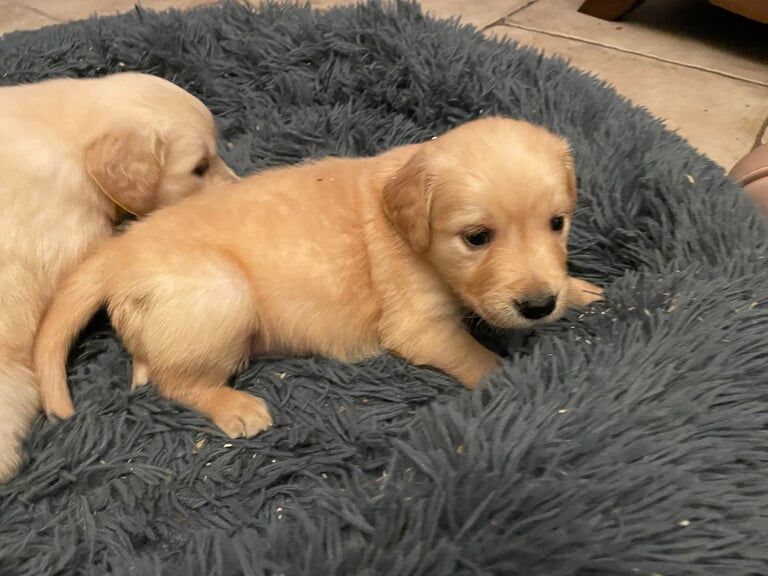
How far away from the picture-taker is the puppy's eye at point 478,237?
1.63 meters

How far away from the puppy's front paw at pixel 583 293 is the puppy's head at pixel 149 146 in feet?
3.77

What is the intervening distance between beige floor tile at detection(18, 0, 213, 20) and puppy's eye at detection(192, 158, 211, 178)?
2624 mm

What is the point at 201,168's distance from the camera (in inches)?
90.5

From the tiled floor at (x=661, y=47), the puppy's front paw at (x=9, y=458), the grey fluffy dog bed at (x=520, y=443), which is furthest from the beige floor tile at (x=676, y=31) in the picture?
the puppy's front paw at (x=9, y=458)

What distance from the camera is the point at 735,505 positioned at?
122 cm

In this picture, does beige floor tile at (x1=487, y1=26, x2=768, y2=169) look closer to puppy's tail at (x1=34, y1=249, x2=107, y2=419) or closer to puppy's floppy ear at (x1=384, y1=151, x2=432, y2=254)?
puppy's floppy ear at (x1=384, y1=151, x2=432, y2=254)

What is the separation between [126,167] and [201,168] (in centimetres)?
26

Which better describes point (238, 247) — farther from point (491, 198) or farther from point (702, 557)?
point (702, 557)

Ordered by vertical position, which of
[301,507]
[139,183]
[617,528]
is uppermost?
[617,528]

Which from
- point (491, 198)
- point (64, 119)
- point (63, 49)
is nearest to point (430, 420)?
point (491, 198)

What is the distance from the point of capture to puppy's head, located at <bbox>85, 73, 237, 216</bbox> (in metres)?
2.09

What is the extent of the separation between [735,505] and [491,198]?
29.8 inches

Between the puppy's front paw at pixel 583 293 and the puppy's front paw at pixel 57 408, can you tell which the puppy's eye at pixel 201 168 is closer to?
the puppy's front paw at pixel 57 408

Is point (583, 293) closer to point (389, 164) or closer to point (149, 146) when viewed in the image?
point (389, 164)
